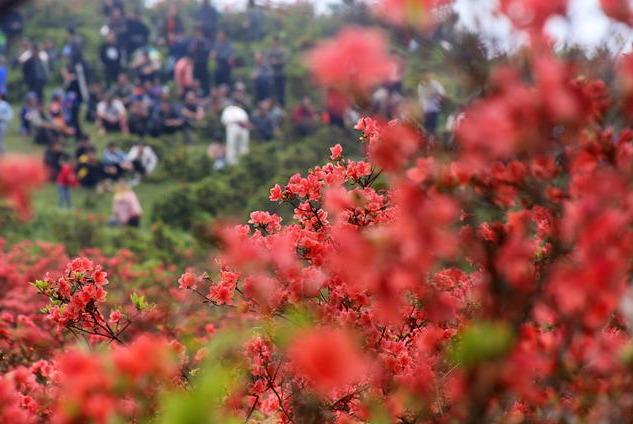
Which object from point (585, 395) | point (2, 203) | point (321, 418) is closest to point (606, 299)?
point (585, 395)

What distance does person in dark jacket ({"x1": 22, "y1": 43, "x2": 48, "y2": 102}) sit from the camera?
48.9ft

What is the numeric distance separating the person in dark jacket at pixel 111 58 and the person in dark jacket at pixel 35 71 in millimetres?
1282

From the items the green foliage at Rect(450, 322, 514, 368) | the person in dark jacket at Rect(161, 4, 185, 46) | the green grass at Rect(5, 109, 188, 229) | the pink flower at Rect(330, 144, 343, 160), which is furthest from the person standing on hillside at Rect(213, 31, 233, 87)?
the green foliage at Rect(450, 322, 514, 368)

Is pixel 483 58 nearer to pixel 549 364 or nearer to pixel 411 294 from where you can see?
pixel 549 364

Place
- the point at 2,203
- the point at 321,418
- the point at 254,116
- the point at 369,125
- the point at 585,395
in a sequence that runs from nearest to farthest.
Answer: the point at 585,395 → the point at 321,418 → the point at 369,125 → the point at 2,203 → the point at 254,116

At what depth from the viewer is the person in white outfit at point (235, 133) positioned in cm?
1351

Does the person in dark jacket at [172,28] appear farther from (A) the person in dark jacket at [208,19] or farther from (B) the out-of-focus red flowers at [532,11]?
(B) the out-of-focus red flowers at [532,11]

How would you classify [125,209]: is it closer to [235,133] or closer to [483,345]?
[235,133]

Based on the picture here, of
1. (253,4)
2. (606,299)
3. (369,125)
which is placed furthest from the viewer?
(369,125)

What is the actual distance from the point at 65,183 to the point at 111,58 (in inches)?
214

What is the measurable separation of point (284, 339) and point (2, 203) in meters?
8.73

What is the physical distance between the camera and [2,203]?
34.6 ft

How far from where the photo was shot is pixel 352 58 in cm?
202

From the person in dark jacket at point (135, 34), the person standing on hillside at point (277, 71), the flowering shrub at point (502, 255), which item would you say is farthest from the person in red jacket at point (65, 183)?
the flowering shrub at point (502, 255)
